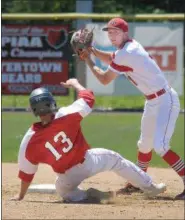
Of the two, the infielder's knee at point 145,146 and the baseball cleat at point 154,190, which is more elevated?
the infielder's knee at point 145,146

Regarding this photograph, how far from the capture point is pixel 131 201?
7.03 metres

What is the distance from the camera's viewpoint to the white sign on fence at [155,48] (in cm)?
1695

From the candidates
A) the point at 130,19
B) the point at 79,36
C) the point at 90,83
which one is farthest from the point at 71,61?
the point at 79,36

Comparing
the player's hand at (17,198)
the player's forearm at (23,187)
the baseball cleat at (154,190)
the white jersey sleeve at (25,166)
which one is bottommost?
the player's hand at (17,198)

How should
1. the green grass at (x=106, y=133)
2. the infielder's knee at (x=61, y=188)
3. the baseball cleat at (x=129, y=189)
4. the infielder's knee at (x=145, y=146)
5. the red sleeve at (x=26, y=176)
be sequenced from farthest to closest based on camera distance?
the green grass at (x=106, y=133) → the baseball cleat at (x=129, y=189) → the infielder's knee at (x=145, y=146) → the infielder's knee at (x=61, y=188) → the red sleeve at (x=26, y=176)

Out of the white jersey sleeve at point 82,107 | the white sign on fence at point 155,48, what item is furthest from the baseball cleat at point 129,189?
the white sign on fence at point 155,48

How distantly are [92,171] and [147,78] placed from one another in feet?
3.62

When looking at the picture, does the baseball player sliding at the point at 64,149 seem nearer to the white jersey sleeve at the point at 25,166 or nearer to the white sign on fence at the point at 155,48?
the white jersey sleeve at the point at 25,166

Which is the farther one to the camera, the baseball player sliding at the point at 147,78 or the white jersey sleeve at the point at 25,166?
the baseball player sliding at the point at 147,78

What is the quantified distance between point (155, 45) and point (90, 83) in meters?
1.79

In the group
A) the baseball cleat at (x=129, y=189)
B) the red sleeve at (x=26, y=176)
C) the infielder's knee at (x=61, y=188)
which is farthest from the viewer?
the baseball cleat at (x=129, y=189)

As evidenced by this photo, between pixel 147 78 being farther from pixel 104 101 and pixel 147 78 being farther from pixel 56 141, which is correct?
pixel 104 101

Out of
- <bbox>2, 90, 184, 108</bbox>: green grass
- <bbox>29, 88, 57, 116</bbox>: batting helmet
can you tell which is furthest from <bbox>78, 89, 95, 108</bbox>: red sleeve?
<bbox>2, 90, 184, 108</bbox>: green grass

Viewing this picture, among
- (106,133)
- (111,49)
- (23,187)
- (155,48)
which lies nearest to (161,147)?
(23,187)
